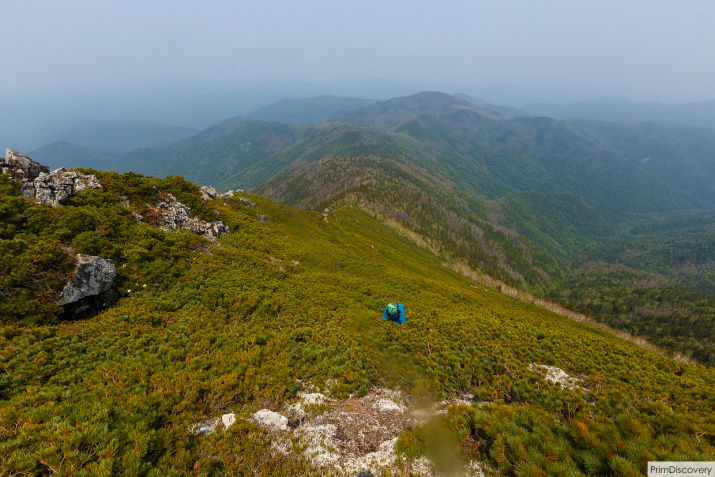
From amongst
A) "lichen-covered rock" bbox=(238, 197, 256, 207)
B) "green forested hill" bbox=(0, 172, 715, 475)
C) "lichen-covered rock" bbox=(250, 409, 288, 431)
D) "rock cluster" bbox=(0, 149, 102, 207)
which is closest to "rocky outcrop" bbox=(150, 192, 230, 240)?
"green forested hill" bbox=(0, 172, 715, 475)

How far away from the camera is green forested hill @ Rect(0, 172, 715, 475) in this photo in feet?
27.6

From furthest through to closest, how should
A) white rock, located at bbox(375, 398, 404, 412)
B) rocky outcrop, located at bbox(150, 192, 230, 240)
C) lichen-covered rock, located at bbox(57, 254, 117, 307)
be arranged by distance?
rocky outcrop, located at bbox(150, 192, 230, 240), lichen-covered rock, located at bbox(57, 254, 117, 307), white rock, located at bbox(375, 398, 404, 412)

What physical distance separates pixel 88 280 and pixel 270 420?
17.0 meters

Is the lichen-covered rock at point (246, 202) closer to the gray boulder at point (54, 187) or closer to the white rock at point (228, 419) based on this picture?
the gray boulder at point (54, 187)

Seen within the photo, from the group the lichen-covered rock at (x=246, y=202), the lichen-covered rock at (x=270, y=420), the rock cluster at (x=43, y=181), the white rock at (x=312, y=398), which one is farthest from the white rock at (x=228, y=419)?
the lichen-covered rock at (x=246, y=202)

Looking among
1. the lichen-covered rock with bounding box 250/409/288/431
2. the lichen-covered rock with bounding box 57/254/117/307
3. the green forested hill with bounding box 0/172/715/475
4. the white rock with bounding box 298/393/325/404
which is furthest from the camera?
the lichen-covered rock with bounding box 57/254/117/307

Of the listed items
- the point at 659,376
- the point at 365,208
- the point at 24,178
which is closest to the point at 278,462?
the point at 659,376

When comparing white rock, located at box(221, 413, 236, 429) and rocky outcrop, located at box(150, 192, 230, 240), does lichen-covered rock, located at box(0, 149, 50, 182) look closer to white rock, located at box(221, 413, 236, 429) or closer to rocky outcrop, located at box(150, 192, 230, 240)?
rocky outcrop, located at box(150, 192, 230, 240)

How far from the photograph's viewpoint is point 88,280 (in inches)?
715

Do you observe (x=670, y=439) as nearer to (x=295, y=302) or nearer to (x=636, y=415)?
(x=636, y=415)

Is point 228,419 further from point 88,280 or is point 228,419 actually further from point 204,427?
point 88,280

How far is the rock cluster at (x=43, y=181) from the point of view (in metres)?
27.5

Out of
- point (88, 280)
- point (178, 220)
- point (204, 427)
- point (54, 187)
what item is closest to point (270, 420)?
point (204, 427)

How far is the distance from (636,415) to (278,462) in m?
14.4
